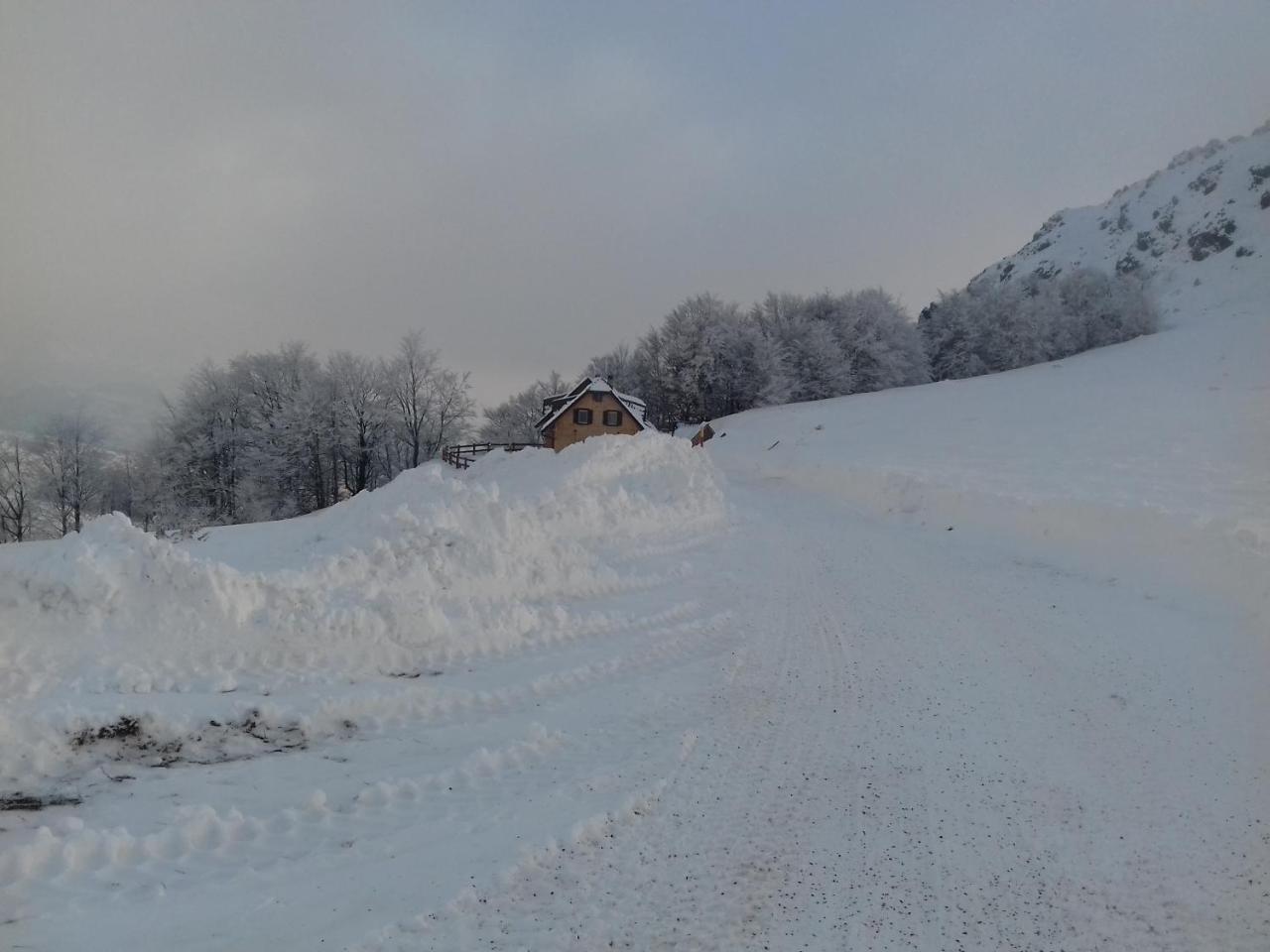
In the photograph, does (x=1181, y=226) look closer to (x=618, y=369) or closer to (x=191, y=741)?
(x=618, y=369)

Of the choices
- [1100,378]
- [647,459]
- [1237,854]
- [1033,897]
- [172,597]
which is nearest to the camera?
[1033,897]

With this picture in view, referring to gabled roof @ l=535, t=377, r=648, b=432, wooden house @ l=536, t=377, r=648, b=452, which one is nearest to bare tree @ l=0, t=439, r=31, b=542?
gabled roof @ l=535, t=377, r=648, b=432

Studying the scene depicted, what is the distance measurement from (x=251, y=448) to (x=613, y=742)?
45.2 metres

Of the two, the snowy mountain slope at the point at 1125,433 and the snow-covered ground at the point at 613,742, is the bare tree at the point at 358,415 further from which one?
the snow-covered ground at the point at 613,742

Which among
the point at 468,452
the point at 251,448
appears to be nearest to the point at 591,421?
the point at 468,452

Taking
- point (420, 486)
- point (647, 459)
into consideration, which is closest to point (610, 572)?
point (420, 486)

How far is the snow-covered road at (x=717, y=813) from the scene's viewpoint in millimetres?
3348

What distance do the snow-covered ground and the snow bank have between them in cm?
3

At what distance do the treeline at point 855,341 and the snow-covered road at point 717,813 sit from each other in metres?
46.1

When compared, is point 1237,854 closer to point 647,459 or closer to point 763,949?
point 763,949

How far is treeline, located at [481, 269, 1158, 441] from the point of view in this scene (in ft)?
175

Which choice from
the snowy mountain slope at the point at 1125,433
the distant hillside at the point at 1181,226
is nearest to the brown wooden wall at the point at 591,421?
the snowy mountain slope at the point at 1125,433

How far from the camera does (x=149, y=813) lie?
4.02 m

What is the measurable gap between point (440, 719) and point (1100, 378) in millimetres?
43324
